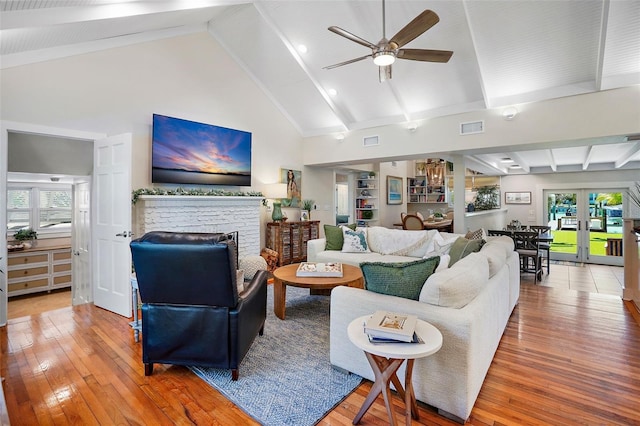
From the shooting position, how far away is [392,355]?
1.54m

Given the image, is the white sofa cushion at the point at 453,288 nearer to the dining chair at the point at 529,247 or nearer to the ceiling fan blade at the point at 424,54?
the ceiling fan blade at the point at 424,54

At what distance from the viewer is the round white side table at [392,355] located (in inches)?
61.4

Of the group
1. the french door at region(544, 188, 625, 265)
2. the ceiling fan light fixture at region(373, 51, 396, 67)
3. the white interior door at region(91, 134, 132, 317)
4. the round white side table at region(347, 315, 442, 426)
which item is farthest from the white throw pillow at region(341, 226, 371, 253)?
Result: the french door at region(544, 188, 625, 265)

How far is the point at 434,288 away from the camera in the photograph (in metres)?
1.96

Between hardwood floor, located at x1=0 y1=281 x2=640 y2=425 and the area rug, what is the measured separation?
0.08 meters

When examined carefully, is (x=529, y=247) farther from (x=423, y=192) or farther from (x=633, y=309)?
(x=423, y=192)

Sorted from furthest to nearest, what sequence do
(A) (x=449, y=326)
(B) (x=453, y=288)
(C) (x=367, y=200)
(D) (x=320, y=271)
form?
1. (C) (x=367, y=200)
2. (D) (x=320, y=271)
3. (B) (x=453, y=288)
4. (A) (x=449, y=326)

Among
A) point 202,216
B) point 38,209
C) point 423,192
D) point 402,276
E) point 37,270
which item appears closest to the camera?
point 402,276

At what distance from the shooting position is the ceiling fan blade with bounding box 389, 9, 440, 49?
2.64 metres

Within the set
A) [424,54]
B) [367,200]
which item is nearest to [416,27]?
[424,54]

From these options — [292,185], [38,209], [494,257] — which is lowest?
[494,257]

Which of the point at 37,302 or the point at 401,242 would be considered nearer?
the point at 401,242

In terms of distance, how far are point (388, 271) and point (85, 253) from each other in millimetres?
4560

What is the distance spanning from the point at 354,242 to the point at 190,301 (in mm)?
3174
